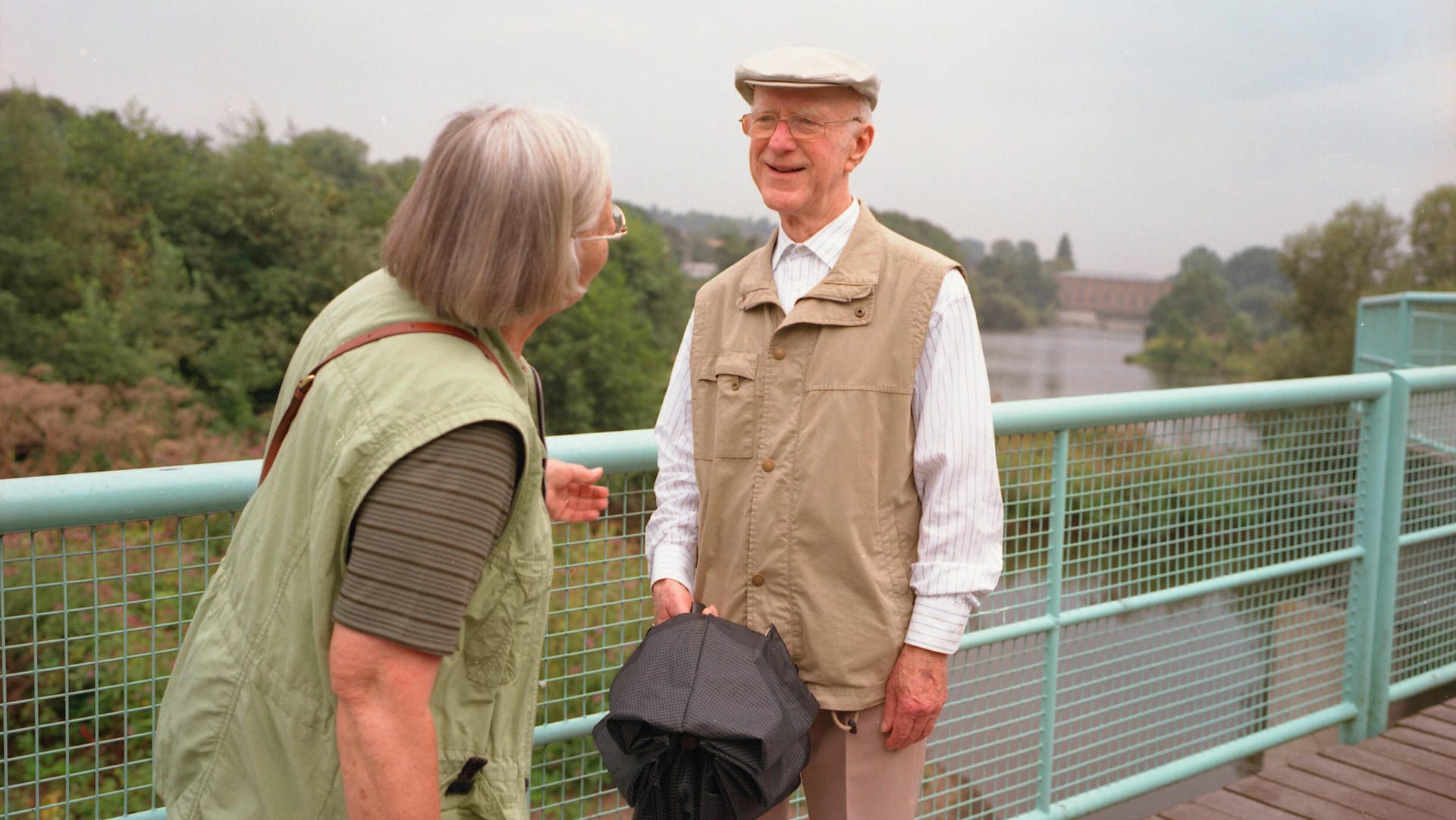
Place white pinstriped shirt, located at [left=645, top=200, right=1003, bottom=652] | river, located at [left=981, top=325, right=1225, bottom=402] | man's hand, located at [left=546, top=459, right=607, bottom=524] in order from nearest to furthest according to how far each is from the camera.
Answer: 1. man's hand, located at [left=546, top=459, right=607, bottom=524]
2. white pinstriped shirt, located at [left=645, top=200, right=1003, bottom=652]
3. river, located at [left=981, top=325, right=1225, bottom=402]

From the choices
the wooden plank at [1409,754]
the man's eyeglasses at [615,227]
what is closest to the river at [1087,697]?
the wooden plank at [1409,754]

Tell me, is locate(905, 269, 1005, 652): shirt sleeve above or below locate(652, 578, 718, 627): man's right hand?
above

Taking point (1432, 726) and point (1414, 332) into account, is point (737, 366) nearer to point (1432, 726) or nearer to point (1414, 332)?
point (1432, 726)

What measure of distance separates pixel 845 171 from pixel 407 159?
28.9 metres

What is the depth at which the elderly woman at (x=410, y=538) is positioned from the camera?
3.94 ft

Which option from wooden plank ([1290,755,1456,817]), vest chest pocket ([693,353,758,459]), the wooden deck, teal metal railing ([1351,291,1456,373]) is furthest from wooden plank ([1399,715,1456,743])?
teal metal railing ([1351,291,1456,373])

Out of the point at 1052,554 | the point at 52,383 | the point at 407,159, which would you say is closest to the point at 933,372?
the point at 1052,554

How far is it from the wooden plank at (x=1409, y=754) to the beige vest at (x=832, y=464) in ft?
8.96

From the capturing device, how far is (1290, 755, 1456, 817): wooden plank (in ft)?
11.3

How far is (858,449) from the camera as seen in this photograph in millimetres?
1889

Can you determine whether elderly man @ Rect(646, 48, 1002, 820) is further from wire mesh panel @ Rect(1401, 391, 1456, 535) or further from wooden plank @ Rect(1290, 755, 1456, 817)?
wire mesh panel @ Rect(1401, 391, 1456, 535)

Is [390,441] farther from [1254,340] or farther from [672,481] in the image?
[1254,340]

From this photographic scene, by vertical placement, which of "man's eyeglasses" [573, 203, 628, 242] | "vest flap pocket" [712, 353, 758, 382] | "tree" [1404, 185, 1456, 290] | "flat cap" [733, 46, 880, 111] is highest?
"tree" [1404, 185, 1456, 290]

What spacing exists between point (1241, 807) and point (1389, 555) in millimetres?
1084
